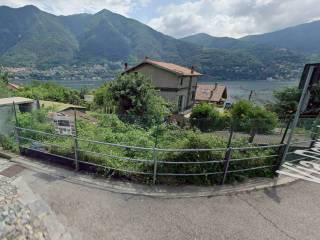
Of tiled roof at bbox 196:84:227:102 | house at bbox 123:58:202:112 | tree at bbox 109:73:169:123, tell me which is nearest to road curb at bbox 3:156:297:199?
tree at bbox 109:73:169:123

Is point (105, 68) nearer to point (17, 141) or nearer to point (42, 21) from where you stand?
point (42, 21)

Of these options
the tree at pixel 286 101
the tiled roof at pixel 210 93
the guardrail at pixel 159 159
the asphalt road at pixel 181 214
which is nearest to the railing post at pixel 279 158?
the guardrail at pixel 159 159

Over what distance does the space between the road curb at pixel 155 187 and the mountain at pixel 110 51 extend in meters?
122

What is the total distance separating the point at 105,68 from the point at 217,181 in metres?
156

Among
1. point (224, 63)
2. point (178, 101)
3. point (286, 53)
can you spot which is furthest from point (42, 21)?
point (286, 53)

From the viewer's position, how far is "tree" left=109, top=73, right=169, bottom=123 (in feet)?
42.4

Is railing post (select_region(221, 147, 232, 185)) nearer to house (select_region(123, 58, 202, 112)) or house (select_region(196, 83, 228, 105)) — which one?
house (select_region(123, 58, 202, 112))

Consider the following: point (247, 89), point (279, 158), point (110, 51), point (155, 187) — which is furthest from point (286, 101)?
point (110, 51)

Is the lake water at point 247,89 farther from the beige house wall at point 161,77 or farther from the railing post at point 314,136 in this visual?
the railing post at point 314,136

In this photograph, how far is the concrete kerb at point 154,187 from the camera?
12.6 feet

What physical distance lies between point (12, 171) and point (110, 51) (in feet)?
615

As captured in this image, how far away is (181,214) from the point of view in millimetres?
3324

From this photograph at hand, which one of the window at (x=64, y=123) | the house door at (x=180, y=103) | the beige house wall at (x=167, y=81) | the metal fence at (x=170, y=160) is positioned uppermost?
the beige house wall at (x=167, y=81)

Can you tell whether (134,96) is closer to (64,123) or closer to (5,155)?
(64,123)
